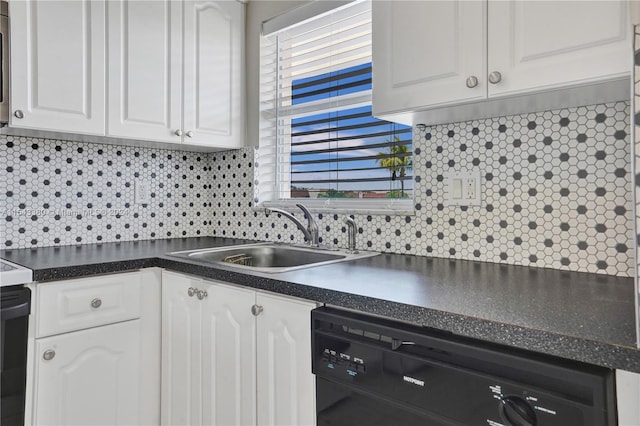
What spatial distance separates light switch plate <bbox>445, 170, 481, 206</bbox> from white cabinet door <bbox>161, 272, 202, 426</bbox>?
3.31 feet

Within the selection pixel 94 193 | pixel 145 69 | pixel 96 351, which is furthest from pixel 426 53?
pixel 94 193

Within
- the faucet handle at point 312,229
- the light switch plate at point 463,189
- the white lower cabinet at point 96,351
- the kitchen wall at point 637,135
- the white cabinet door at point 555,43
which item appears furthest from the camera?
the faucet handle at point 312,229

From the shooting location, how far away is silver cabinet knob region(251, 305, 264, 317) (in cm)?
135

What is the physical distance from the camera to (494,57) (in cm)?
127

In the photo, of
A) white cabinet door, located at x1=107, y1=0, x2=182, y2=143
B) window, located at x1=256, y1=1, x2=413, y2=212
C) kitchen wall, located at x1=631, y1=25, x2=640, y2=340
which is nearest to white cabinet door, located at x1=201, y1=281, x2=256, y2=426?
window, located at x1=256, y1=1, x2=413, y2=212

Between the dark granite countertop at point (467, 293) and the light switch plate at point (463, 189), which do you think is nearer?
the dark granite countertop at point (467, 293)

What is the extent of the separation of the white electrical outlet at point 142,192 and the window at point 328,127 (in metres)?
0.60

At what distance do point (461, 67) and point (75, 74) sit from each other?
4.95ft

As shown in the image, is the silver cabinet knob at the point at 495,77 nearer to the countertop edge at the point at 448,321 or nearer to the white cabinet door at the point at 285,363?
the countertop edge at the point at 448,321

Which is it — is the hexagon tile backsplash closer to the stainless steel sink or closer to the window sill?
the window sill

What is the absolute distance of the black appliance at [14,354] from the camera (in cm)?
139

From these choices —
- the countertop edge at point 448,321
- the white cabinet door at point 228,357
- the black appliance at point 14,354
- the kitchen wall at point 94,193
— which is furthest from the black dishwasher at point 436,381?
Answer: the kitchen wall at point 94,193

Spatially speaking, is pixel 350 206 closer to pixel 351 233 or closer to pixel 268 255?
pixel 351 233

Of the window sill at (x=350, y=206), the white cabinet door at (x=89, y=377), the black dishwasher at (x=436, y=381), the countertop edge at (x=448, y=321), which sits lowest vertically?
the white cabinet door at (x=89, y=377)
